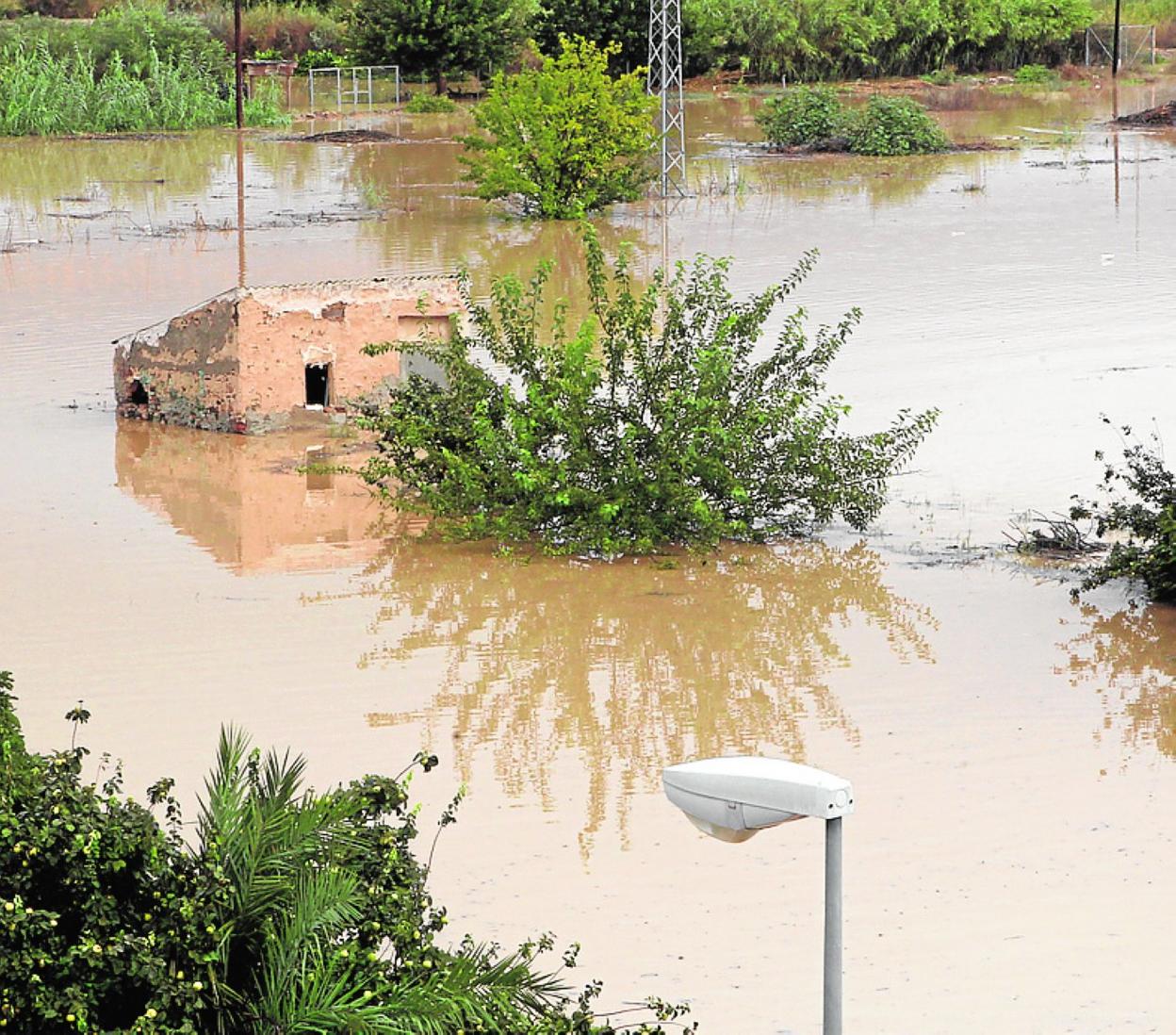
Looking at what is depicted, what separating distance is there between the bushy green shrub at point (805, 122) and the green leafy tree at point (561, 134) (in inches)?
405

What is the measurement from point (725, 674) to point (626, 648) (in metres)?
0.54

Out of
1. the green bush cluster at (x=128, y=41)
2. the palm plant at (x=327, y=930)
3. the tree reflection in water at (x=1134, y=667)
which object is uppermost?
the green bush cluster at (x=128, y=41)

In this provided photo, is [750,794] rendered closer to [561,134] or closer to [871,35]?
[561,134]

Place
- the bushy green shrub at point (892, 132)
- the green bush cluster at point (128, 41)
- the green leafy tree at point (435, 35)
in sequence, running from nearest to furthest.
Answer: the bushy green shrub at point (892, 132) < the green bush cluster at point (128, 41) < the green leafy tree at point (435, 35)

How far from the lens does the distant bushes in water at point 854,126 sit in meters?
35.1

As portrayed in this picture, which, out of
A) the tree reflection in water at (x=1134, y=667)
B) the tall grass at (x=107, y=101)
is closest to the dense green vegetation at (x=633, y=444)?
the tree reflection in water at (x=1134, y=667)

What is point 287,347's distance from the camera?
1336 centimetres

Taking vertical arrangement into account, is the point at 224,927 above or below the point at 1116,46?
below

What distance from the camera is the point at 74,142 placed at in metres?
36.1

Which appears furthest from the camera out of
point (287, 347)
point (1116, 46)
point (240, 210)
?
point (1116, 46)

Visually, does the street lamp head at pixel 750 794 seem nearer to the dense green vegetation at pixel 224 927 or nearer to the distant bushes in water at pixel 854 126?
the dense green vegetation at pixel 224 927

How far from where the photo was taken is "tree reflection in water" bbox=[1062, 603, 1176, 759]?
822 centimetres

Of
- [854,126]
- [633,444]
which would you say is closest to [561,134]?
[854,126]

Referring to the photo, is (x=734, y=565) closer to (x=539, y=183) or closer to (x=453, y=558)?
(x=453, y=558)
